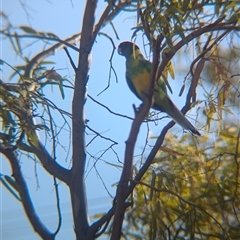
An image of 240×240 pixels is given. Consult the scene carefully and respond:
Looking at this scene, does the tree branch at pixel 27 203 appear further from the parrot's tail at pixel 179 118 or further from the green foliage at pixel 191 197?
the parrot's tail at pixel 179 118

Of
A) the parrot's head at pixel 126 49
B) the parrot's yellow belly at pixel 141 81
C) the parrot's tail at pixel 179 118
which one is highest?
the parrot's head at pixel 126 49

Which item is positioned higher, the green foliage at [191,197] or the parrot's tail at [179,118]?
the parrot's tail at [179,118]

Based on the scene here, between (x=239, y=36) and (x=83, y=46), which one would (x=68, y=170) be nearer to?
(x=83, y=46)

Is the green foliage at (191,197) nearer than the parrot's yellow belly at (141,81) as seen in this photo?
Yes

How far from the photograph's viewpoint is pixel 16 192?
80 cm

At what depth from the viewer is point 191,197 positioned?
0.91 m

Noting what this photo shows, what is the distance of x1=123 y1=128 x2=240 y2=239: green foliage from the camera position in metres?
0.86

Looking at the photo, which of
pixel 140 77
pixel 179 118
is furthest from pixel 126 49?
pixel 179 118

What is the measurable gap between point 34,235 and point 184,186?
0.95 ft

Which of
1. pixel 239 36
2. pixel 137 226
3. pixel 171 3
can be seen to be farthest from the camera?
pixel 137 226

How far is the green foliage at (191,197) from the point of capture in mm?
860

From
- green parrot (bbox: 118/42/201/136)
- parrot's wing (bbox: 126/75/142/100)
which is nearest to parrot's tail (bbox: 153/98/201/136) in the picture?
green parrot (bbox: 118/42/201/136)

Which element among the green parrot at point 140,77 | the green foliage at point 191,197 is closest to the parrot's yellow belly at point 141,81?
the green parrot at point 140,77

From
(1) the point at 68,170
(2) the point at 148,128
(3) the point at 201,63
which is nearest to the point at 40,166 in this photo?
(1) the point at 68,170
